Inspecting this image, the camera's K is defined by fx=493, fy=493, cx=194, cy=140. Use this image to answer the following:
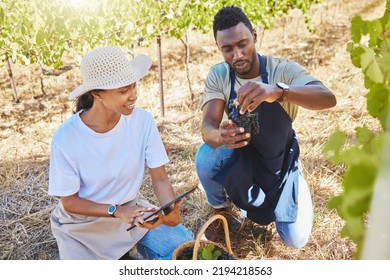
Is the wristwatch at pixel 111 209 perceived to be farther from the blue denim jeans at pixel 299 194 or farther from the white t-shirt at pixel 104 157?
the blue denim jeans at pixel 299 194

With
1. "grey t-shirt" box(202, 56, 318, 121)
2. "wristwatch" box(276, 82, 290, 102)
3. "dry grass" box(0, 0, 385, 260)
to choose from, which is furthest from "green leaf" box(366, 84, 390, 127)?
"dry grass" box(0, 0, 385, 260)

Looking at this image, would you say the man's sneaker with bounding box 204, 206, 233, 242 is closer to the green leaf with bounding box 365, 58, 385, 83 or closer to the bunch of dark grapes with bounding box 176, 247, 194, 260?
the bunch of dark grapes with bounding box 176, 247, 194, 260

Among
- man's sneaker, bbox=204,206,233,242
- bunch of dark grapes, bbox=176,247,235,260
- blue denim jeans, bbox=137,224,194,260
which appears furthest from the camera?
man's sneaker, bbox=204,206,233,242

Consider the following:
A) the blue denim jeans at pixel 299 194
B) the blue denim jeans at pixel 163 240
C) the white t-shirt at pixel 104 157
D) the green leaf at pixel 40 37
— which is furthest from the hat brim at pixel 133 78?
the green leaf at pixel 40 37

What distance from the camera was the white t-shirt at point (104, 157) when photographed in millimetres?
1859

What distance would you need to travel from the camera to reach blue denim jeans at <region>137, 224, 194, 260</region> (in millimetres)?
2023

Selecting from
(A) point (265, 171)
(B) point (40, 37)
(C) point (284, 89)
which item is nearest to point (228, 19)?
(C) point (284, 89)

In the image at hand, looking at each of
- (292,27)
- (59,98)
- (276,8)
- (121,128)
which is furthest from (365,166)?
(292,27)

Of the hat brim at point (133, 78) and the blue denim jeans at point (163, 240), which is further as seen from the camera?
the blue denim jeans at point (163, 240)

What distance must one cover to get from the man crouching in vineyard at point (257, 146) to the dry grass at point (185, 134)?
215mm

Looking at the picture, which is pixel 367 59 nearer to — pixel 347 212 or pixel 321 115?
pixel 347 212

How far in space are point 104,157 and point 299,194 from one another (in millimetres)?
873

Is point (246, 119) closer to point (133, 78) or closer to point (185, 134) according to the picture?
point (133, 78)

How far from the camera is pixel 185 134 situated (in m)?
3.67
